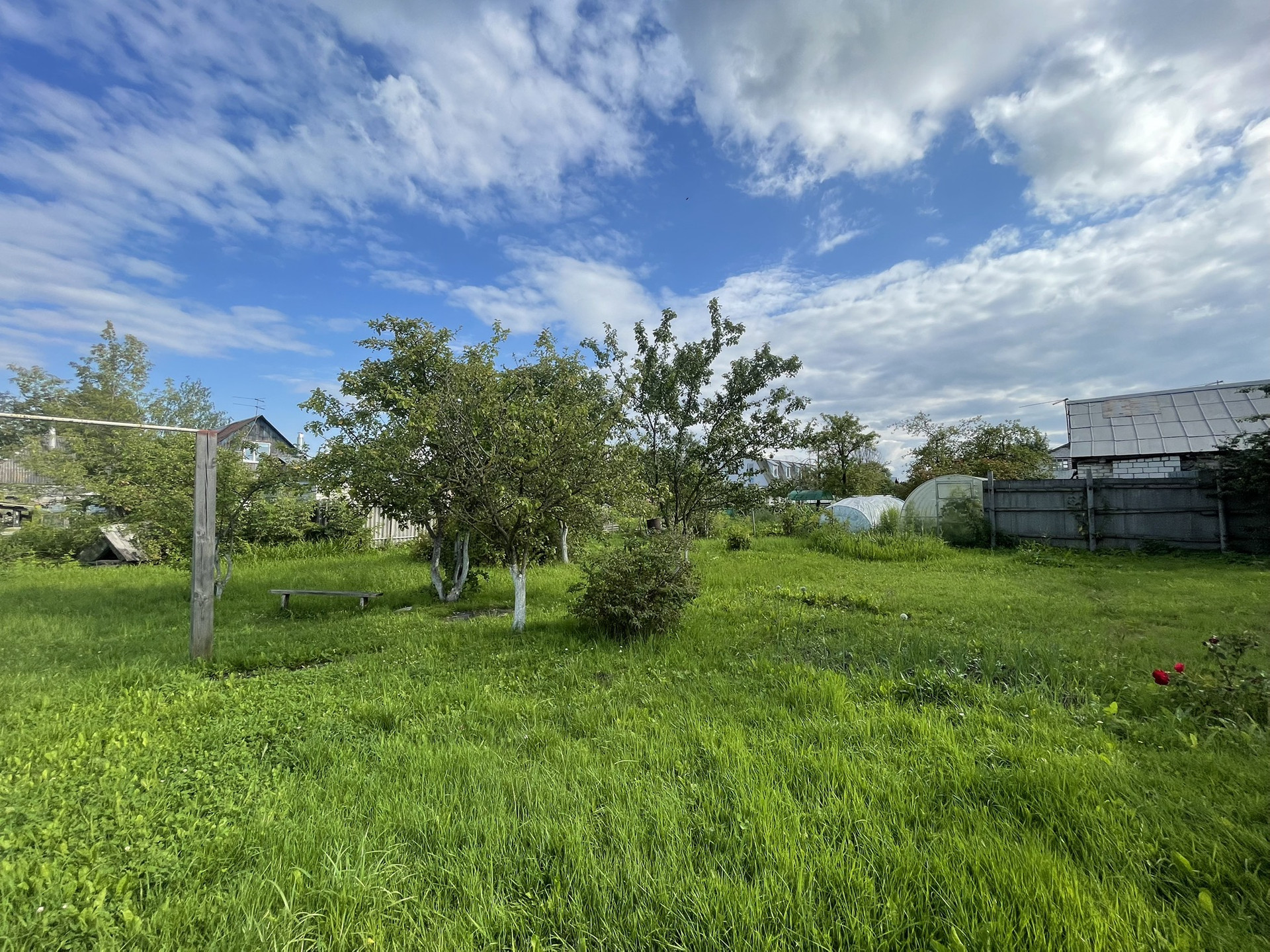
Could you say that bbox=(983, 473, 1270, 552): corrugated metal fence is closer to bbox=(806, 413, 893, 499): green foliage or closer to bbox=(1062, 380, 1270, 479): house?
bbox=(1062, 380, 1270, 479): house

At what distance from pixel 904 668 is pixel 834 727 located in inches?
64.0

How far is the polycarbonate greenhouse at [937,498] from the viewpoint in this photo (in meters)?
14.1

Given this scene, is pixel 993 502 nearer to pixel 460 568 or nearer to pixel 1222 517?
pixel 1222 517

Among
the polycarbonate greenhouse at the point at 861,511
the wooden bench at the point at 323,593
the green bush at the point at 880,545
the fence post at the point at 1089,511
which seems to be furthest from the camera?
the polycarbonate greenhouse at the point at 861,511

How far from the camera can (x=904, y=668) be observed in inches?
170

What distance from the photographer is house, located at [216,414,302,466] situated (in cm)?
873

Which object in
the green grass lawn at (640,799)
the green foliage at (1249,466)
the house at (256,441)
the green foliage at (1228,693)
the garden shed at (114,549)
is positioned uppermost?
the house at (256,441)

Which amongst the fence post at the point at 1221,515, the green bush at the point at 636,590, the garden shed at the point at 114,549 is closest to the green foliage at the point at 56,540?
the garden shed at the point at 114,549

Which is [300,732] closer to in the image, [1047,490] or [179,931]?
[179,931]

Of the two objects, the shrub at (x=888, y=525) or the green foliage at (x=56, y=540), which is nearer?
the green foliage at (x=56, y=540)

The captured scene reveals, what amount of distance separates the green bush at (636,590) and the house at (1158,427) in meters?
15.4

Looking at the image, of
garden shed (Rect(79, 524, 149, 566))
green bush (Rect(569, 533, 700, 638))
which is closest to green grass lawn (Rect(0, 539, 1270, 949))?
green bush (Rect(569, 533, 700, 638))

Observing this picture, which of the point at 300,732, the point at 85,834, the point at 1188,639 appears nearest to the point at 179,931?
the point at 85,834

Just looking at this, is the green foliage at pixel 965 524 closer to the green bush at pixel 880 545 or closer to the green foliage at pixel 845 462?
the green bush at pixel 880 545
